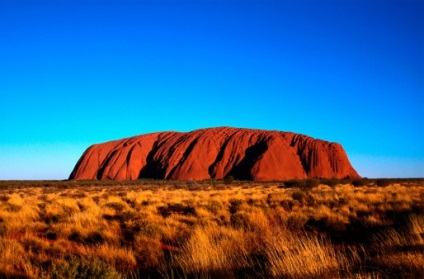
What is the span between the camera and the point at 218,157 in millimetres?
72500

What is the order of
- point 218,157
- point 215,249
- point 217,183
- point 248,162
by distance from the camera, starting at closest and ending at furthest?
point 215,249 → point 217,183 → point 248,162 → point 218,157

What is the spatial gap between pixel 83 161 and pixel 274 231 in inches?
3052

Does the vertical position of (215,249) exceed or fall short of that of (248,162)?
it falls short

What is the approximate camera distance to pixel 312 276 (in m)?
4.24

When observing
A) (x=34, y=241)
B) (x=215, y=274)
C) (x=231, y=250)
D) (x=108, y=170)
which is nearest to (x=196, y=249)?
(x=231, y=250)

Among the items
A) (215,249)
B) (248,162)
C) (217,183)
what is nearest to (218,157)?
(248,162)

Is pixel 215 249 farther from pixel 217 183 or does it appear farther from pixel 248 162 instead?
pixel 248 162

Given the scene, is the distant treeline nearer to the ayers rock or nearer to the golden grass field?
the ayers rock

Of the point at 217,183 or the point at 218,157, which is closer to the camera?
the point at 217,183

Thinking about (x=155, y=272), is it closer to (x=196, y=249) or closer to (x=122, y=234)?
(x=196, y=249)

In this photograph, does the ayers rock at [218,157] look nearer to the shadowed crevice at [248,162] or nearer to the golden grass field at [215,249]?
the shadowed crevice at [248,162]

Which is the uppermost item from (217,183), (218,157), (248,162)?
(218,157)

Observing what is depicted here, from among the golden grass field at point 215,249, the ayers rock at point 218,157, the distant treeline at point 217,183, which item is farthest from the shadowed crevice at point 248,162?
the golden grass field at point 215,249

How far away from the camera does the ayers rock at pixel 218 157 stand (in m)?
68.2
